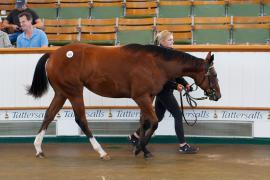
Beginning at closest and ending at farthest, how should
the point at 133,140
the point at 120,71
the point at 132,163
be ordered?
the point at 132,163, the point at 120,71, the point at 133,140

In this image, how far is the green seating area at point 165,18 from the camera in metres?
13.6

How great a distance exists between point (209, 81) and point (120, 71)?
1.24 m

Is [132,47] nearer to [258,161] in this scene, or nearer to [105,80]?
[105,80]

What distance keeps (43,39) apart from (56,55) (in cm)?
154

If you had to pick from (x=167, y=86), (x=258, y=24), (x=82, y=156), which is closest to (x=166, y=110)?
(x=167, y=86)

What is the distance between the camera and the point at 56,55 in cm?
887

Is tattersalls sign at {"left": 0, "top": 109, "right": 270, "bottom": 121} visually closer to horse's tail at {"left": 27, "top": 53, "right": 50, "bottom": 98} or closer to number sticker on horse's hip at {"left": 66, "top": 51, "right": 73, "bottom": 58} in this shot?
horse's tail at {"left": 27, "top": 53, "right": 50, "bottom": 98}

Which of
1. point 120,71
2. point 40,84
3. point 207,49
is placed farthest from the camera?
point 207,49

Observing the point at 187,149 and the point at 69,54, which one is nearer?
the point at 69,54

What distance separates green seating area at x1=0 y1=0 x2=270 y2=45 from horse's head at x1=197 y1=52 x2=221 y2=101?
4712 millimetres

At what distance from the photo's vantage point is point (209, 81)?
8.84 meters

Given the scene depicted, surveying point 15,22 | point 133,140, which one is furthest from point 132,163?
point 15,22

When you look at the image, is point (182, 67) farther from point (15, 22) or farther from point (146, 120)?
point (15, 22)

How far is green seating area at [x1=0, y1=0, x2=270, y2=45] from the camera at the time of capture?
13594mm
